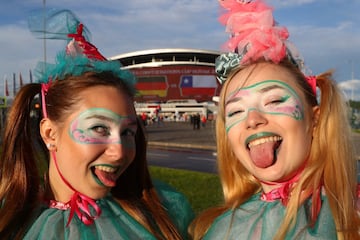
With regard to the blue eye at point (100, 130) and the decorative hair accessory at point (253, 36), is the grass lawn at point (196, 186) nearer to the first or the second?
the decorative hair accessory at point (253, 36)

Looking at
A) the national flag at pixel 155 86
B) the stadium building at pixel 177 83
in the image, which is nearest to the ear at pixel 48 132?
the stadium building at pixel 177 83

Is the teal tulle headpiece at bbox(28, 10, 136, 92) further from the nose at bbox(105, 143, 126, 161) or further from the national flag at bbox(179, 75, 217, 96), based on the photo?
the national flag at bbox(179, 75, 217, 96)

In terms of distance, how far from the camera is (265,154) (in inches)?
95.9

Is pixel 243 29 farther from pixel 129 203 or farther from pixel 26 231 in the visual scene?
pixel 26 231

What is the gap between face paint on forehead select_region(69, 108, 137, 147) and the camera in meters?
2.59

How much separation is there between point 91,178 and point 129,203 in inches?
15.1

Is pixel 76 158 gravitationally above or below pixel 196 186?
above

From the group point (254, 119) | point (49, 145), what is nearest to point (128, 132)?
point (49, 145)

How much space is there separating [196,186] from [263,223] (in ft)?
21.4

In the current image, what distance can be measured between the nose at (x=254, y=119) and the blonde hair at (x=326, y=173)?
29 cm

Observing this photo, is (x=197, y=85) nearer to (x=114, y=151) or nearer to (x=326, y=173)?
(x=114, y=151)

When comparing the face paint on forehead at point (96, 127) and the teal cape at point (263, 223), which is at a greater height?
Result: the face paint on forehead at point (96, 127)

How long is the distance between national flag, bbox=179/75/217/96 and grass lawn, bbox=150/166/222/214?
6416cm

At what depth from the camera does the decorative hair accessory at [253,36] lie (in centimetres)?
265
